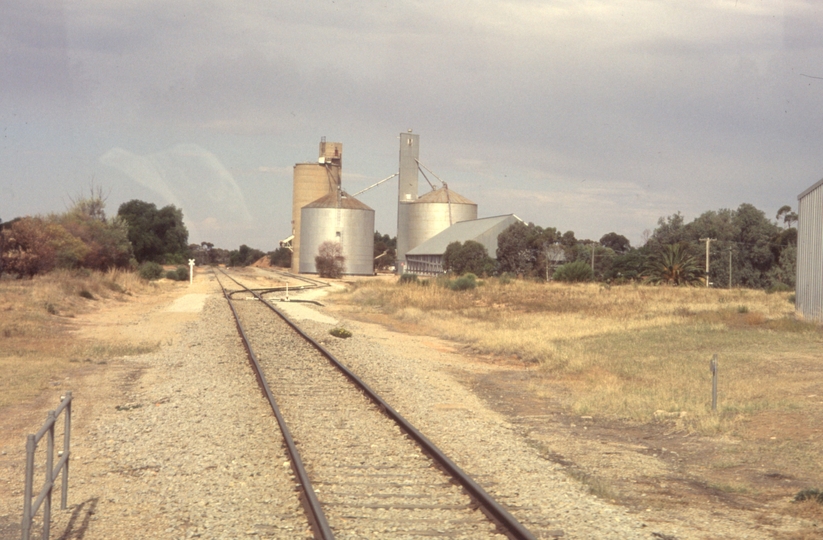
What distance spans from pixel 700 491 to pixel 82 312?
28.4 meters

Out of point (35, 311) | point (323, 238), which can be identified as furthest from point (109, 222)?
point (35, 311)

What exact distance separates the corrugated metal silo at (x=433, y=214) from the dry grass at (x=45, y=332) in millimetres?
55898

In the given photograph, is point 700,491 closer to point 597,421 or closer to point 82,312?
point 597,421

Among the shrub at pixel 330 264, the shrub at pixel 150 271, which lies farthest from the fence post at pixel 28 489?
the shrub at pixel 330 264

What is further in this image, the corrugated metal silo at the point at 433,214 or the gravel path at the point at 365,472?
the corrugated metal silo at the point at 433,214

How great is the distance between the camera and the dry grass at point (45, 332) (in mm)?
14766

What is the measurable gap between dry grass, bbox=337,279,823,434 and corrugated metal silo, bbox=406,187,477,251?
5468 cm

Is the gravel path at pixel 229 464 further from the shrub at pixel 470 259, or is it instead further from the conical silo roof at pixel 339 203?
the conical silo roof at pixel 339 203

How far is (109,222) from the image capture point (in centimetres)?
6619

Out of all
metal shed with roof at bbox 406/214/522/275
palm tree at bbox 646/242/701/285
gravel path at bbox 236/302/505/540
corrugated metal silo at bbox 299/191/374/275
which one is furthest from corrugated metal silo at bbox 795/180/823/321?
corrugated metal silo at bbox 299/191/374/275

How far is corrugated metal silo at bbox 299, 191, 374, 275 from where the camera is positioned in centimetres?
9456

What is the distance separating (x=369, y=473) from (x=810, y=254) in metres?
22.1

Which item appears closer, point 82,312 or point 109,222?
point 82,312

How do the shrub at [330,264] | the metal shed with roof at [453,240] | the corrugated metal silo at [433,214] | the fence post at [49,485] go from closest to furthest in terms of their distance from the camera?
→ the fence post at [49,485], the metal shed with roof at [453,240], the shrub at [330,264], the corrugated metal silo at [433,214]
